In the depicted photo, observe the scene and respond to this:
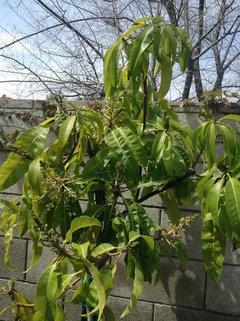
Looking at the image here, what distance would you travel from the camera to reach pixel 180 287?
2.64 metres

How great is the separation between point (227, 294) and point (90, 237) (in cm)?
114

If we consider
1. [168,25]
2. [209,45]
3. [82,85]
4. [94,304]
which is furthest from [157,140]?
[209,45]

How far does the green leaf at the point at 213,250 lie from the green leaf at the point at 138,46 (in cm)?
76

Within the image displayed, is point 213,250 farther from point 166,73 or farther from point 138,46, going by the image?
point 138,46

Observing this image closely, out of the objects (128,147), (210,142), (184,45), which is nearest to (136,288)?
(128,147)

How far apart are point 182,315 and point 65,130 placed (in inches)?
60.5

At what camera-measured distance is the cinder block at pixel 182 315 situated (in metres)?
2.59

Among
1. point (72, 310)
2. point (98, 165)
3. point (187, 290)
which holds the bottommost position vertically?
point (72, 310)

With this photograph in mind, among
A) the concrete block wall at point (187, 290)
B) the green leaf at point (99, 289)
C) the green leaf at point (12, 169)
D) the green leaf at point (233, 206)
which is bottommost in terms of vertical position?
the concrete block wall at point (187, 290)

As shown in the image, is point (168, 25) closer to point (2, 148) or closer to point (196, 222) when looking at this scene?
point (196, 222)

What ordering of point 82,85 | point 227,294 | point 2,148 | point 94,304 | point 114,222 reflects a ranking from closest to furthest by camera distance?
point 94,304 < point 114,222 < point 227,294 < point 2,148 < point 82,85

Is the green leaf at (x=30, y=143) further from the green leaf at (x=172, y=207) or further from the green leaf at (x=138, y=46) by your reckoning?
the green leaf at (x=172, y=207)

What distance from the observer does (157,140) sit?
1.81 metres

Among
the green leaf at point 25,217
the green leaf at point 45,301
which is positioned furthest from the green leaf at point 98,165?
the green leaf at point 45,301
